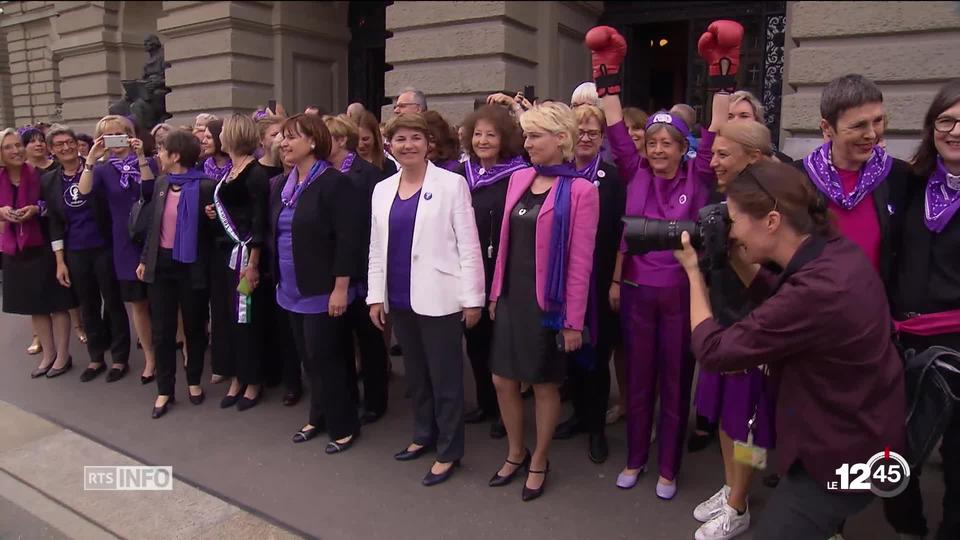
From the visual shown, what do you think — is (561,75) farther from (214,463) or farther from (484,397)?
(214,463)

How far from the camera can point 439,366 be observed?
3.83 meters

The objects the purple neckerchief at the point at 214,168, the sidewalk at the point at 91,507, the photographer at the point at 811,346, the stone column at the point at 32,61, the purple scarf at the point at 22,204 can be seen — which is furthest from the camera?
the stone column at the point at 32,61

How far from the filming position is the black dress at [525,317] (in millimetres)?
3422

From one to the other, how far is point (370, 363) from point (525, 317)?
174 cm

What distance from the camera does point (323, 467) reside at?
4094 millimetres

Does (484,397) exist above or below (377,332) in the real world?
below

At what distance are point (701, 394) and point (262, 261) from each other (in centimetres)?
316

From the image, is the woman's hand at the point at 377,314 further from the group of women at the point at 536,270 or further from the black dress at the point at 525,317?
the black dress at the point at 525,317

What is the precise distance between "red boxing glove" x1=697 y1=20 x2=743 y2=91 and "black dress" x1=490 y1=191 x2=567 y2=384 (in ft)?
3.54

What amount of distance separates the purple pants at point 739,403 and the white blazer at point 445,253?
1231mm

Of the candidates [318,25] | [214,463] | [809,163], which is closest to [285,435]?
[214,463]

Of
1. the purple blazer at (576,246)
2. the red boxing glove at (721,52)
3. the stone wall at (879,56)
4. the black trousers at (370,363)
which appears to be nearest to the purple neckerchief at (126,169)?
the black trousers at (370,363)

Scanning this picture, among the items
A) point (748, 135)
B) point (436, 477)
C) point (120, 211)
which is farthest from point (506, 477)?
point (120, 211)

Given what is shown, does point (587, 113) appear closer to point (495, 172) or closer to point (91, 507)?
point (495, 172)
